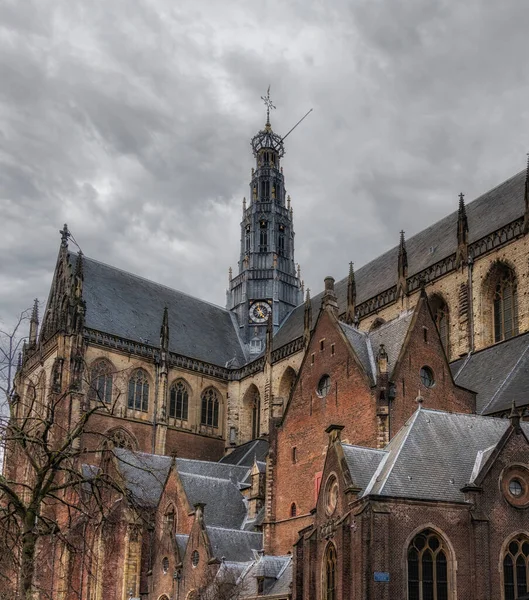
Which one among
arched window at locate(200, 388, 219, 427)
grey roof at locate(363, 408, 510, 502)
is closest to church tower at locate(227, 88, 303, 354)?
arched window at locate(200, 388, 219, 427)

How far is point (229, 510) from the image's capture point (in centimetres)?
4184

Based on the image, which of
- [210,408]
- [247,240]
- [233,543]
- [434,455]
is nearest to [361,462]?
[434,455]

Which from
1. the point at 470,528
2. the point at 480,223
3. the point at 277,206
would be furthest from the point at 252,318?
the point at 470,528

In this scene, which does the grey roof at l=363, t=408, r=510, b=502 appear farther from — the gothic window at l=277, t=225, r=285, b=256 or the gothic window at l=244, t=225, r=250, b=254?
the gothic window at l=244, t=225, r=250, b=254

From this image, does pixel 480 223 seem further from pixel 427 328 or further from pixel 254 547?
pixel 254 547

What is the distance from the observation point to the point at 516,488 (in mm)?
24766

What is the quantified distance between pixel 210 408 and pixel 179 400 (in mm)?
2851

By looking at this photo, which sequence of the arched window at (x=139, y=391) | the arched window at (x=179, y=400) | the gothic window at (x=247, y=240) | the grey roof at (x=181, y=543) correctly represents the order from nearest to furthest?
the grey roof at (x=181, y=543), the arched window at (x=139, y=391), the arched window at (x=179, y=400), the gothic window at (x=247, y=240)

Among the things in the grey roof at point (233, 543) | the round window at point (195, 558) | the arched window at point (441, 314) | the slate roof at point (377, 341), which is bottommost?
the round window at point (195, 558)

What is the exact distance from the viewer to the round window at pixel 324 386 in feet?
111

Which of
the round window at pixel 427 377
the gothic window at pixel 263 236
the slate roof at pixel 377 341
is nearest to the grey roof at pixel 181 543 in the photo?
the slate roof at pixel 377 341

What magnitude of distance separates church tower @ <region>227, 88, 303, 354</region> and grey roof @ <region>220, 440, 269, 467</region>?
38.7 feet

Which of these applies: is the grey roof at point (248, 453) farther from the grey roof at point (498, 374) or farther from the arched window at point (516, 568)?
the arched window at point (516, 568)

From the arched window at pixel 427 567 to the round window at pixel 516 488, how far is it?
9.01 ft
